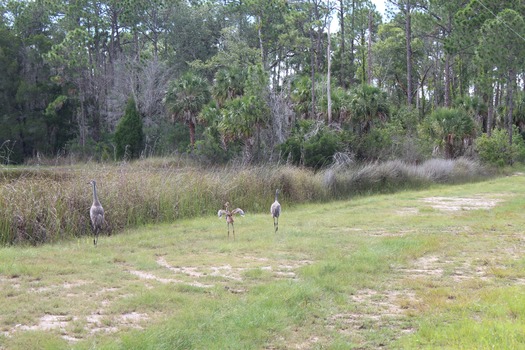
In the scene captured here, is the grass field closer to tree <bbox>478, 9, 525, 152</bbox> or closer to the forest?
the forest

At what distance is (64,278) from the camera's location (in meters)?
7.89

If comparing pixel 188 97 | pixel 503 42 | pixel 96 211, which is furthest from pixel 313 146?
pixel 96 211

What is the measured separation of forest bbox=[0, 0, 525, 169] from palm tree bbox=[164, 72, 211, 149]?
0.09m

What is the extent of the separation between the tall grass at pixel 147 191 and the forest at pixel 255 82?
10.4 feet

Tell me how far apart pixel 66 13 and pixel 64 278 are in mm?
42978

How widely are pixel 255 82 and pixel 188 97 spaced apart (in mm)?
8225

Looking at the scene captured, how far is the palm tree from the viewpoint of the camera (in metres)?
35.1

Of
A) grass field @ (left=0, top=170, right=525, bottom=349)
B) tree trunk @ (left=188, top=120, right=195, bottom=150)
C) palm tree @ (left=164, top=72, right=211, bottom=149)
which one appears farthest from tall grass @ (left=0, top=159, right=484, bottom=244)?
tree trunk @ (left=188, top=120, right=195, bottom=150)

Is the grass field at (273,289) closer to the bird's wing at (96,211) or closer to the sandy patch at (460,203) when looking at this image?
the bird's wing at (96,211)

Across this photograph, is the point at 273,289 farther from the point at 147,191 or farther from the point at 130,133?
the point at 130,133

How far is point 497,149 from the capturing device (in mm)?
31469

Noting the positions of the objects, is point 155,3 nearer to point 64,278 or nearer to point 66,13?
point 66,13

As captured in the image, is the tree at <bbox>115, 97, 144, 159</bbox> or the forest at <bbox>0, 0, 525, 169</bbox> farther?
the tree at <bbox>115, 97, 144, 159</bbox>

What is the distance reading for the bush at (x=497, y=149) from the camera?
30922 millimetres
